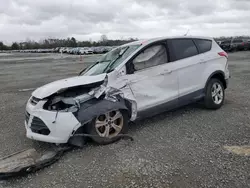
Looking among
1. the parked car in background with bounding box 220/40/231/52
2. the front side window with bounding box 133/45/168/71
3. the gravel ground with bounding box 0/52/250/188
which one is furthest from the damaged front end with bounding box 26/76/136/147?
the parked car in background with bounding box 220/40/231/52

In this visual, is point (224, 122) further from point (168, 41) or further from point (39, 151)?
point (39, 151)

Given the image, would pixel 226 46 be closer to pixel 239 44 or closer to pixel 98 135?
pixel 239 44

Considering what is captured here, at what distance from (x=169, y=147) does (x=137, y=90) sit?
115 cm

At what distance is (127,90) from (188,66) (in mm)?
1598

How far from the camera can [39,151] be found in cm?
401

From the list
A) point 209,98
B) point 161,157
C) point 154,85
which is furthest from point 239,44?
point 161,157

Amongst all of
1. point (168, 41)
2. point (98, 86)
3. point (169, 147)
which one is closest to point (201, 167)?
point (169, 147)

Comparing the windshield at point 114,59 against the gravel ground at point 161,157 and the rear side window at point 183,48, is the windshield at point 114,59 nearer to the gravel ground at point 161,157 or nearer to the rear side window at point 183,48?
the rear side window at point 183,48

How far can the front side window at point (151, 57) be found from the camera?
15.0 feet

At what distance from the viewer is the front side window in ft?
15.0

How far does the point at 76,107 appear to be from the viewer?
382 cm

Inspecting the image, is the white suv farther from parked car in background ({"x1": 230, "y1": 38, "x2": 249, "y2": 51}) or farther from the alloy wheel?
parked car in background ({"x1": 230, "y1": 38, "x2": 249, "y2": 51})

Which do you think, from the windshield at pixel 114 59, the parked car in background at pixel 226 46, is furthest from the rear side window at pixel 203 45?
the parked car in background at pixel 226 46

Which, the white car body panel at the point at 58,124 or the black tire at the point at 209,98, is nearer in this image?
the white car body panel at the point at 58,124
